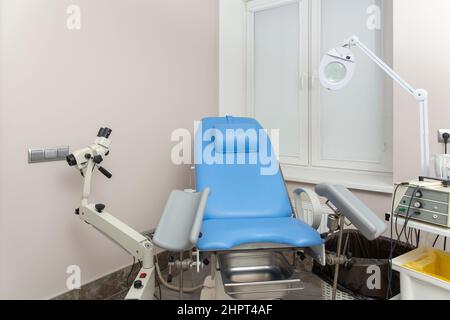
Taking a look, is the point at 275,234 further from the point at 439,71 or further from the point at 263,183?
the point at 439,71

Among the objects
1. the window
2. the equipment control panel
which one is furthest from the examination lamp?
the window

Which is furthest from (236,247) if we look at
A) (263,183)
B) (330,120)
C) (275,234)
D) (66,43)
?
(330,120)

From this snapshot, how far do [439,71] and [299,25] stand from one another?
4.17 ft

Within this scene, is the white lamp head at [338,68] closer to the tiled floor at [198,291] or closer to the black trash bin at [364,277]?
the black trash bin at [364,277]

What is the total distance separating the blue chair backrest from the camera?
1722 mm

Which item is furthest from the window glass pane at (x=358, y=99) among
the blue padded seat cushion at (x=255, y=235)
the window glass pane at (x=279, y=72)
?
the blue padded seat cushion at (x=255, y=235)

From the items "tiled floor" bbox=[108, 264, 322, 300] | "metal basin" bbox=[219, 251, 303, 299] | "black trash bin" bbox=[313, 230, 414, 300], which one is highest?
"metal basin" bbox=[219, 251, 303, 299]

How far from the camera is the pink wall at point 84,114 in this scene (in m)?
1.50

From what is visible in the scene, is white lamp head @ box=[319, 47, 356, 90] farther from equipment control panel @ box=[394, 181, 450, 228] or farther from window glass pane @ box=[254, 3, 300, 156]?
window glass pane @ box=[254, 3, 300, 156]

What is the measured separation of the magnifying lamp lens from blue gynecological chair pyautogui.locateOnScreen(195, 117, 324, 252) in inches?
21.5

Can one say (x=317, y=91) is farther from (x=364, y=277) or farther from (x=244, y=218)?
(x=364, y=277)

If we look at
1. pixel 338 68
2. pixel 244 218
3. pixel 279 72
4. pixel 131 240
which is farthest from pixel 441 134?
pixel 131 240

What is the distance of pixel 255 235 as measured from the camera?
132 centimetres

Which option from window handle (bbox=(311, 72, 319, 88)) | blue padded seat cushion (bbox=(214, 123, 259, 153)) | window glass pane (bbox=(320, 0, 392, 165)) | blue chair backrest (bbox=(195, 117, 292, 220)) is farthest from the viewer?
window handle (bbox=(311, 72, 319, 88))
